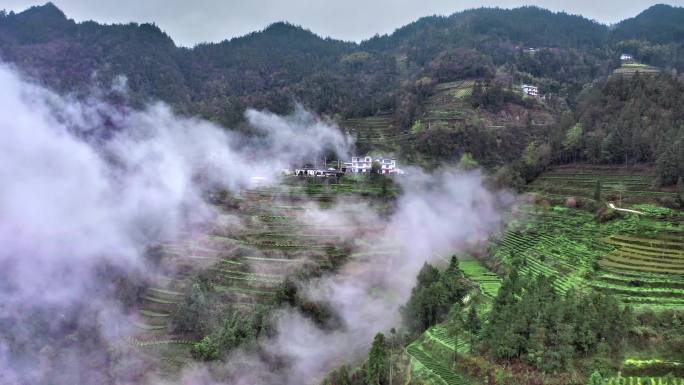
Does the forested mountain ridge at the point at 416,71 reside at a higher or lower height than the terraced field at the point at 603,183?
higher

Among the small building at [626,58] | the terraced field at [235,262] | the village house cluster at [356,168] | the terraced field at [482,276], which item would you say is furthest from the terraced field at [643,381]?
the small building at [626,58]

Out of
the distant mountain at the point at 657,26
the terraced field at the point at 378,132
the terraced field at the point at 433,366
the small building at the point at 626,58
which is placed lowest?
the terraced field at the point at 433,366

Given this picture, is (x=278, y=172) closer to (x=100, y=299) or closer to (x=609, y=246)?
(x=100, y=299)

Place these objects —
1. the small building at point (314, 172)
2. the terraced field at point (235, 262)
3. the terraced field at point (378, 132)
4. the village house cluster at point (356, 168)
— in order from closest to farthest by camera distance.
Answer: the terraced field at point (235, 262), the small building at point (314, 172), the village house cluster at point (356, 168), the terraced field at point (378, 132)

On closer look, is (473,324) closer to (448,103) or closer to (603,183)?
(603,183)

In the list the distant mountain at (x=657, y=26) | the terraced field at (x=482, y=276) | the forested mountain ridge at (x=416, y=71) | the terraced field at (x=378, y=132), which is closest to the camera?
the terraced field at (x=482, y=276)

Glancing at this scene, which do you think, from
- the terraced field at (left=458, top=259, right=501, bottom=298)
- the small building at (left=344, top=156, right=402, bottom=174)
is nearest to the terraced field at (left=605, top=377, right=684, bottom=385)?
the terraced field at (left=458, top=259, right=501, bottom=298)

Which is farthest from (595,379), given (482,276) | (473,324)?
(482,276)

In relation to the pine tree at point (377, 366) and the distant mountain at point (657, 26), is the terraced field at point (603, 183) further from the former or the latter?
the distant mountain at point (657, 26)
